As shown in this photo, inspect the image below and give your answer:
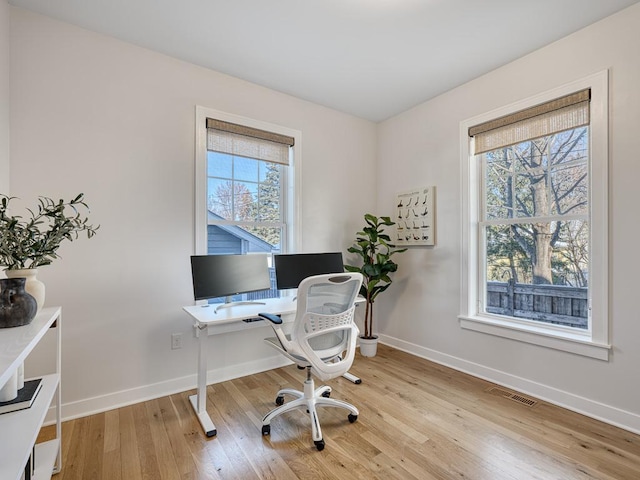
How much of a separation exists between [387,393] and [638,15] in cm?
312

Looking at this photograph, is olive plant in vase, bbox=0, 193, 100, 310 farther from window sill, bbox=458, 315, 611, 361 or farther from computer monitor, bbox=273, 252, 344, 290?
window sill, bbox=458, 315, 611, 361

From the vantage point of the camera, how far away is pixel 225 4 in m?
2.03

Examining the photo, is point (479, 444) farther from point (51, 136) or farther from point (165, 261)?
point (51, 136)

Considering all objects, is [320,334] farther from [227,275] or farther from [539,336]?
[539,336]

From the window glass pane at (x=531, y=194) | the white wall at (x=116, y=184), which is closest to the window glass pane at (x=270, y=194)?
the white wall at (x=116, y=184)

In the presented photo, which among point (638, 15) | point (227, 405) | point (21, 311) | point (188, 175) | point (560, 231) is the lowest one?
point (227, 405)

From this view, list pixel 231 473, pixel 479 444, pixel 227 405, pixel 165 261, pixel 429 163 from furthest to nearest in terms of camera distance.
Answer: pixel 429 163 → pixel 165 261 → pixel 227 405 → pixel 479 444 → pixel 231 473

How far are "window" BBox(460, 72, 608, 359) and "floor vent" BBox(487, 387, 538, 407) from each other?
1.45ft

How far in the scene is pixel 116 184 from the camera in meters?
2.34

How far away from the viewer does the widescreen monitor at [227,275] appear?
91.5 inches

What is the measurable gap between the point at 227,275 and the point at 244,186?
3.19 feet

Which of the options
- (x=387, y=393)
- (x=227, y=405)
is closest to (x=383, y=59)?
(x=387, y=393)

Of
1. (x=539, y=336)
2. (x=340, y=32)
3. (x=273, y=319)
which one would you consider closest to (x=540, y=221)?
(x=539, y=336)

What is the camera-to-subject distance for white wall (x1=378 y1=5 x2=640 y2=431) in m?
2.06
